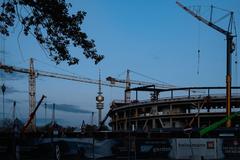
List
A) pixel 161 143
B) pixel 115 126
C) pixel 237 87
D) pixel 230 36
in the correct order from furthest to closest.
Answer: pixel 115 126, pixel 237 87, pixel 230 36, pixel 161 143

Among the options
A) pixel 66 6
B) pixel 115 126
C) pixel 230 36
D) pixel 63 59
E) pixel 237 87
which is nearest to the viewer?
pixel 66 6

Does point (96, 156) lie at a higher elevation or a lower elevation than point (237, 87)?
lower

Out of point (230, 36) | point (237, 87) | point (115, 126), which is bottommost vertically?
point (115, 126)

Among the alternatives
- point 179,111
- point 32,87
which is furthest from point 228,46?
point 32,87

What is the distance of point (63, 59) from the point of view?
518 inches

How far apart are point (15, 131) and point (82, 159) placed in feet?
18.9

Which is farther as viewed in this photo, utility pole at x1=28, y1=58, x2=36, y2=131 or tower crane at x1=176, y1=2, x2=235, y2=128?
utility pole at x1=28, y1=58, x2=36, y2=131

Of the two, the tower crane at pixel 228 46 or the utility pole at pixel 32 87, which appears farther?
the utility pole at pixel 32 87

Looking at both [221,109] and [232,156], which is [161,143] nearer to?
[232,156]

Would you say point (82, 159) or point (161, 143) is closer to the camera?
point (82, 159)

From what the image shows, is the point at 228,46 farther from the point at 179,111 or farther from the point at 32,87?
the point at 32,87

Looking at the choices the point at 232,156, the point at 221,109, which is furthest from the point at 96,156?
the point at 221,109

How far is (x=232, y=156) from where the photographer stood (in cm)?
2970

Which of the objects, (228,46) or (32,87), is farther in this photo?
(32,87)
